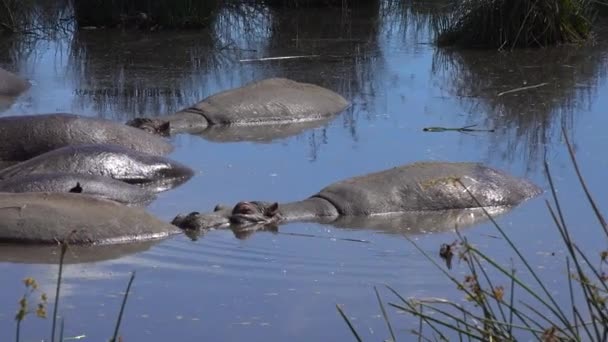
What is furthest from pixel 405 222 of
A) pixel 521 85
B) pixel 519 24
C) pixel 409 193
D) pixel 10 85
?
pixel 519 24

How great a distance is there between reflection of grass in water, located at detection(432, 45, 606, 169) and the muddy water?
0.08ft

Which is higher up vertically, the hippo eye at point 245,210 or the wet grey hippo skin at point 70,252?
the hippo eye at point 245,210

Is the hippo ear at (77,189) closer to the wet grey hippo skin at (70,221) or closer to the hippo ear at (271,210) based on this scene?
the wet grey hippo skin at (70,221)

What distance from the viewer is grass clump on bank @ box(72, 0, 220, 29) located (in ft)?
46.3

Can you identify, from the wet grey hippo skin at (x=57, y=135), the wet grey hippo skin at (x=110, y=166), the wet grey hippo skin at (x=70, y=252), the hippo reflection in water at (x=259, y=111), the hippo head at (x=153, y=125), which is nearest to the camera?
the wet grey hippo skin at (x=70, y=252)

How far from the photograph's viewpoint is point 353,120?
955 cm

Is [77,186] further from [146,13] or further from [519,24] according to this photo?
[146,13]

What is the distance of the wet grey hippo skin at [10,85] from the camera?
10.4 metres

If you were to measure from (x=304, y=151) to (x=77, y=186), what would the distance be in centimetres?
215

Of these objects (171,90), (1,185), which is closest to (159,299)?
(1,185)

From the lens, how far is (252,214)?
256 inches

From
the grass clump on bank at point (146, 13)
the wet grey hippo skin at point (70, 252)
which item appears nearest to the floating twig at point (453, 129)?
the wet grey hippo skin at point (70, 252)

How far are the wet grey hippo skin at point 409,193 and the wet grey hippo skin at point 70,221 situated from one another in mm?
509

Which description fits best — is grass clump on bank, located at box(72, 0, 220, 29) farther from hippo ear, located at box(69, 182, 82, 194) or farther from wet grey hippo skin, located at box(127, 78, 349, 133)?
hippo ear, located at box(69, 182, 82, 194)
